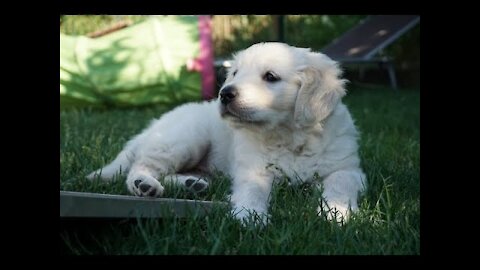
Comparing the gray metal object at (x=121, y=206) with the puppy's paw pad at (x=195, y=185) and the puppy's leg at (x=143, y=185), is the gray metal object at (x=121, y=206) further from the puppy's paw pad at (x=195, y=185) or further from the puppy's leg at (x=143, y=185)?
the puppy's paw pad at (x=195, y=185)

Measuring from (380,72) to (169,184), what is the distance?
32.9 feet

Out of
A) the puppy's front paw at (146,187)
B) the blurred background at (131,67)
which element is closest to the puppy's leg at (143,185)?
the puppy's front paw at (146,187)

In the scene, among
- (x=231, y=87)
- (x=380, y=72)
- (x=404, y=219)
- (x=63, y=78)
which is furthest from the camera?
(x=380, y=72)

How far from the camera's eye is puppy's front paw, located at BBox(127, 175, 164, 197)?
250cm

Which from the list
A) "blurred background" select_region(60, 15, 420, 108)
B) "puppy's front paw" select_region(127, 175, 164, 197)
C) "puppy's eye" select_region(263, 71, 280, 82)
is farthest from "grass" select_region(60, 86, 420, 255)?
"blurred background" select_region(60, 15, 420, 108)

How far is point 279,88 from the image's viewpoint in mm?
2918

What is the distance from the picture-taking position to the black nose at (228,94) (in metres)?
2.78

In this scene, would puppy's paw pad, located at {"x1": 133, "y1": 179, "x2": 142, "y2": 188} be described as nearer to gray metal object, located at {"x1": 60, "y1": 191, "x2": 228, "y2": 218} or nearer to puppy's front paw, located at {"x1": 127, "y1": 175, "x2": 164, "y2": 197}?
puppy's front paw, located at {"x1": 127, "y1": 175, "x2": 164, "y2": 197}

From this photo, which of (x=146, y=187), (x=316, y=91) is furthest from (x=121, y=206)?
(x=316, y=91)

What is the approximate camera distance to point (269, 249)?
6.63ft

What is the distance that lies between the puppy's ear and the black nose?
1.15 ft

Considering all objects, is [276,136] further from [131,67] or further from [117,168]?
[131,67]
